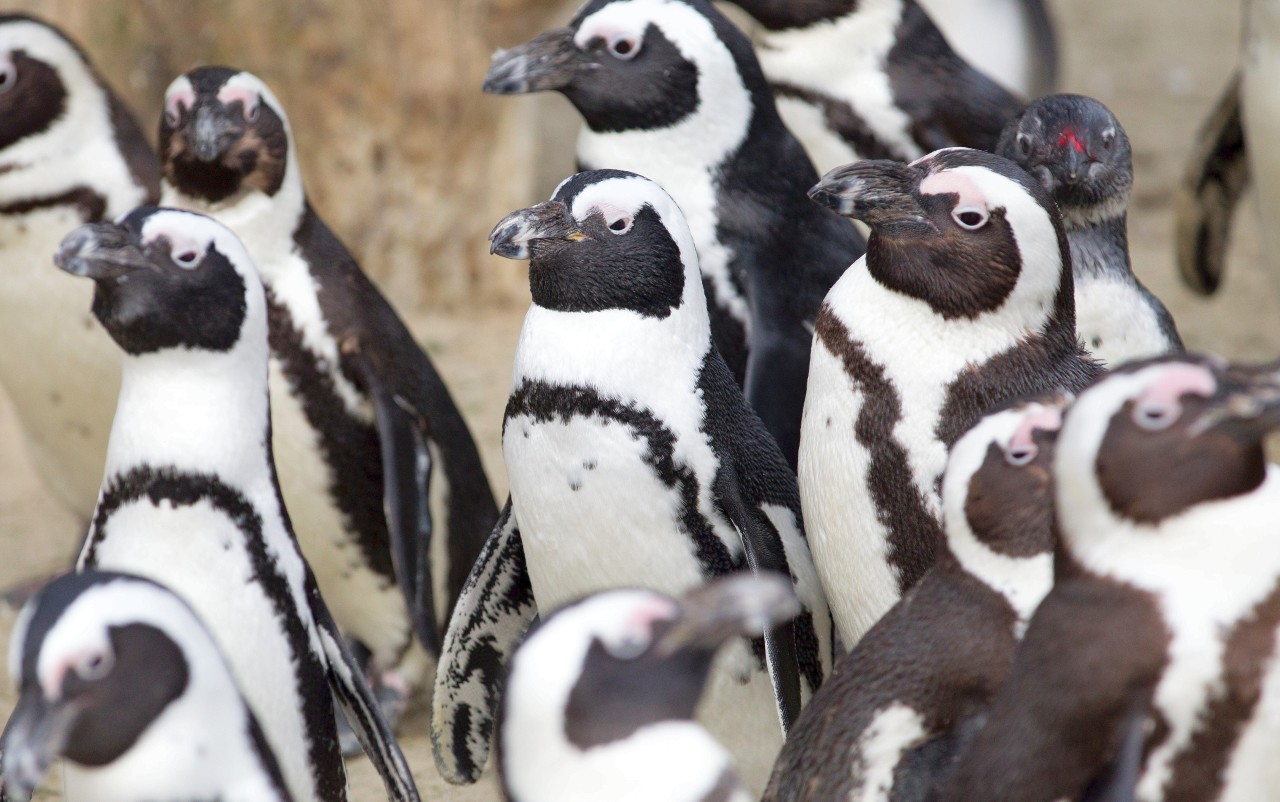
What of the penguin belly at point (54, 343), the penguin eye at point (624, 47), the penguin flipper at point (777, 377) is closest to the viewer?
the penguin flipper at point (777, 377)

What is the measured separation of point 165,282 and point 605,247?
2.36 feet

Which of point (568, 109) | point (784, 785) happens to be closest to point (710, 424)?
point (784, 785)

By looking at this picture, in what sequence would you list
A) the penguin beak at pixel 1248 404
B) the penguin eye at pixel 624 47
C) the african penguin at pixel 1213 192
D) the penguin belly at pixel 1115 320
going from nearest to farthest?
1. the penguin beak at pixel 1248 404
2. the penguin belly at pixel 1115 320
3. the penguin eye at pixel 624 47
4. the african penguin at pixel 1213 192

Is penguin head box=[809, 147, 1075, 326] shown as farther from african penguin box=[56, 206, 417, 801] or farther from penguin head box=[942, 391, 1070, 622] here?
african penguin box=[56, 206, 417, 801]

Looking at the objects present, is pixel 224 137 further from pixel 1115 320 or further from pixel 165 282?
pixel 1115 320

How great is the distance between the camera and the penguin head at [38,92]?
164 inches

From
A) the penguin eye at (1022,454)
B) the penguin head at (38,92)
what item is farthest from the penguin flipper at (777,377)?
the penguin head at (38,92)

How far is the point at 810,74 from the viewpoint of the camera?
4.34 metres

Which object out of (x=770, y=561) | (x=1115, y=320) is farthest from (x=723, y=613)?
(x=1115, y=320)

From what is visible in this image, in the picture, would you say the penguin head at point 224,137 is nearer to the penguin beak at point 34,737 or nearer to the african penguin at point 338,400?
the african penguin at point 338,400

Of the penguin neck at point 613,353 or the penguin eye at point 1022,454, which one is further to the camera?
the penguin neck at point 613,353

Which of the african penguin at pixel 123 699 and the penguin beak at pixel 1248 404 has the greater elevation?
the penguin beak at pixel 1248 404

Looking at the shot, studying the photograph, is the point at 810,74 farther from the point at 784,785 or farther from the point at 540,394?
the point at 784,785

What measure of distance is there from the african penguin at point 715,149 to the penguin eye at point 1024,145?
56cm
